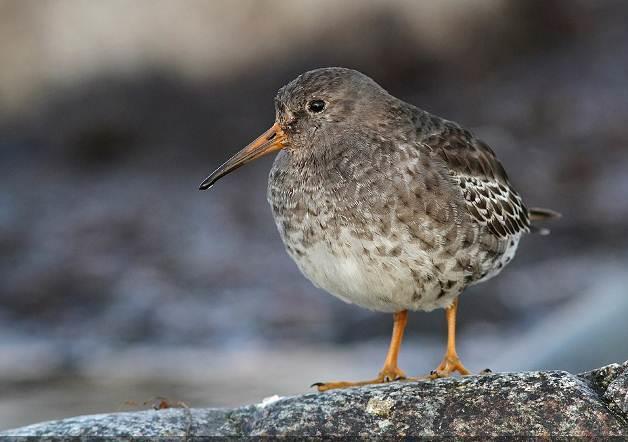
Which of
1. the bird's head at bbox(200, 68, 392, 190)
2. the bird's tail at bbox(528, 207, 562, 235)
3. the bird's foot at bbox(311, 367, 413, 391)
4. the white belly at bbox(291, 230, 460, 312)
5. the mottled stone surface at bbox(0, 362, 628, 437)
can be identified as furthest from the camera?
the bird's tail at bbox(528, 207, 562, 235)

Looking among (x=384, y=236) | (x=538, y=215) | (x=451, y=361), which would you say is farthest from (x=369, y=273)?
(x=538, y=215)

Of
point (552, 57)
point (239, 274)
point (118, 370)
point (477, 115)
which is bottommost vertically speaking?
point (118, 370)

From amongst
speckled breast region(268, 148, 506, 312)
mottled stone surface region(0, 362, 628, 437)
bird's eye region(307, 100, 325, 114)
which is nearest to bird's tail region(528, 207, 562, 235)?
speckled breast region(268, 148, 506, 312)

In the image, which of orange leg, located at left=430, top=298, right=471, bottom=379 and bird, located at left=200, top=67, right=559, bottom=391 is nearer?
bird, located at left=200, top=67, right=559, bottom=391

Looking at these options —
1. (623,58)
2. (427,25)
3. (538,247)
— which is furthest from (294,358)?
(623,58)

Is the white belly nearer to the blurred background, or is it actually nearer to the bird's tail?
the bird's tail

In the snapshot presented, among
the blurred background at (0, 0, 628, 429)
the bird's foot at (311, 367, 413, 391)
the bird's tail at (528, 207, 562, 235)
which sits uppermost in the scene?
the blurred background at (0, 0, 628, 429)

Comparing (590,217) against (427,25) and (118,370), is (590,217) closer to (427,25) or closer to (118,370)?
(427,25)

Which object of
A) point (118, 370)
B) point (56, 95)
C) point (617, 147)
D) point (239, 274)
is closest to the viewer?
point (118, 370)
